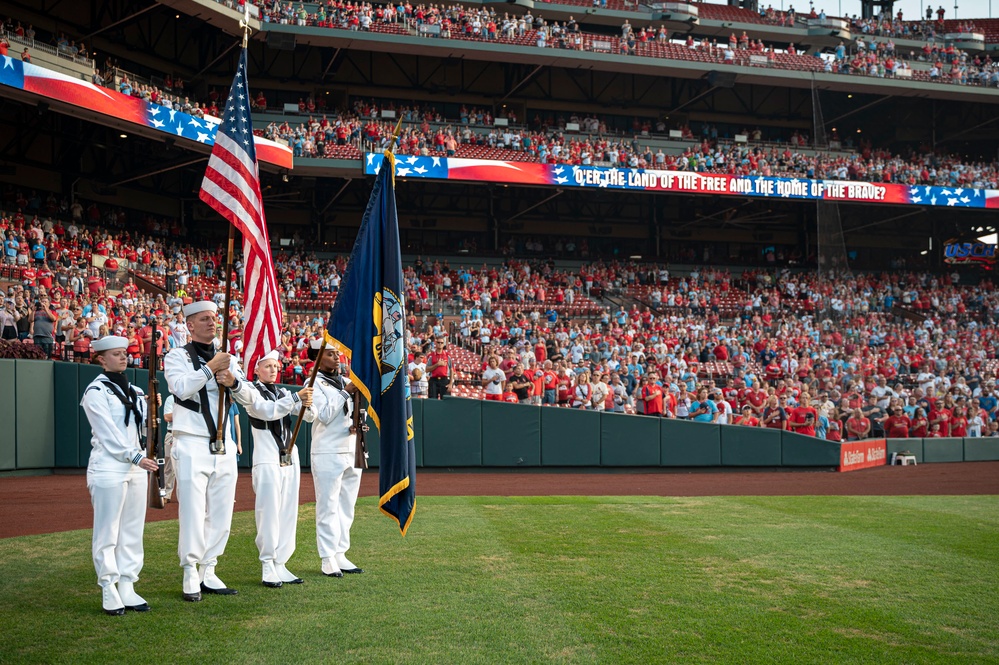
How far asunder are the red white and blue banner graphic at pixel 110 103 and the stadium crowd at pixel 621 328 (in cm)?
333

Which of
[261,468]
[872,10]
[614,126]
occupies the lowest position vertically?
[261,468]

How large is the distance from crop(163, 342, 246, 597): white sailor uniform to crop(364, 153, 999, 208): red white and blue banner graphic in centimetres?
2441

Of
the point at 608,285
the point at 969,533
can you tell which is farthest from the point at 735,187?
the point at 969,533

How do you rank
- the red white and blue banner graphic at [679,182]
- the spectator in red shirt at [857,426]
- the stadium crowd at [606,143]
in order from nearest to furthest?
the spectator in red shirt at [857,426], the red white and blue banner graphic at [679,182], the stadium crowd at [606,143]

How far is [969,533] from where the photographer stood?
1093 centimetres

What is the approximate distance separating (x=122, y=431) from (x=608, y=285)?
93.4ft

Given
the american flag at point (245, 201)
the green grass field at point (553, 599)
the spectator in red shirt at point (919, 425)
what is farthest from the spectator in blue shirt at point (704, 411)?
the american flag at point (245, 201)

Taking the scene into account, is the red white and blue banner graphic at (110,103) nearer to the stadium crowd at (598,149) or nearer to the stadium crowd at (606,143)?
the stadium crowd at (606,143)

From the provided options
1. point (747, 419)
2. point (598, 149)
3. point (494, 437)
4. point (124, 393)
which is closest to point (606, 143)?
point (598, 149)

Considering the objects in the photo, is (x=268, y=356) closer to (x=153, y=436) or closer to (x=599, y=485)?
(x=153, y=436)

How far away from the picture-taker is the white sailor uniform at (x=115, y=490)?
6.78 metres

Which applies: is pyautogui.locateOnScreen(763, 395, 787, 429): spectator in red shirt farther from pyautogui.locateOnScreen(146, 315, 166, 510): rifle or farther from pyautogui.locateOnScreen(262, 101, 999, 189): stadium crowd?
pyautogui.locateOnScreen(146, 315, 166, 510): rifle

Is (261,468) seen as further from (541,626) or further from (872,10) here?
(872,10)

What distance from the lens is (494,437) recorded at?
763 inches
